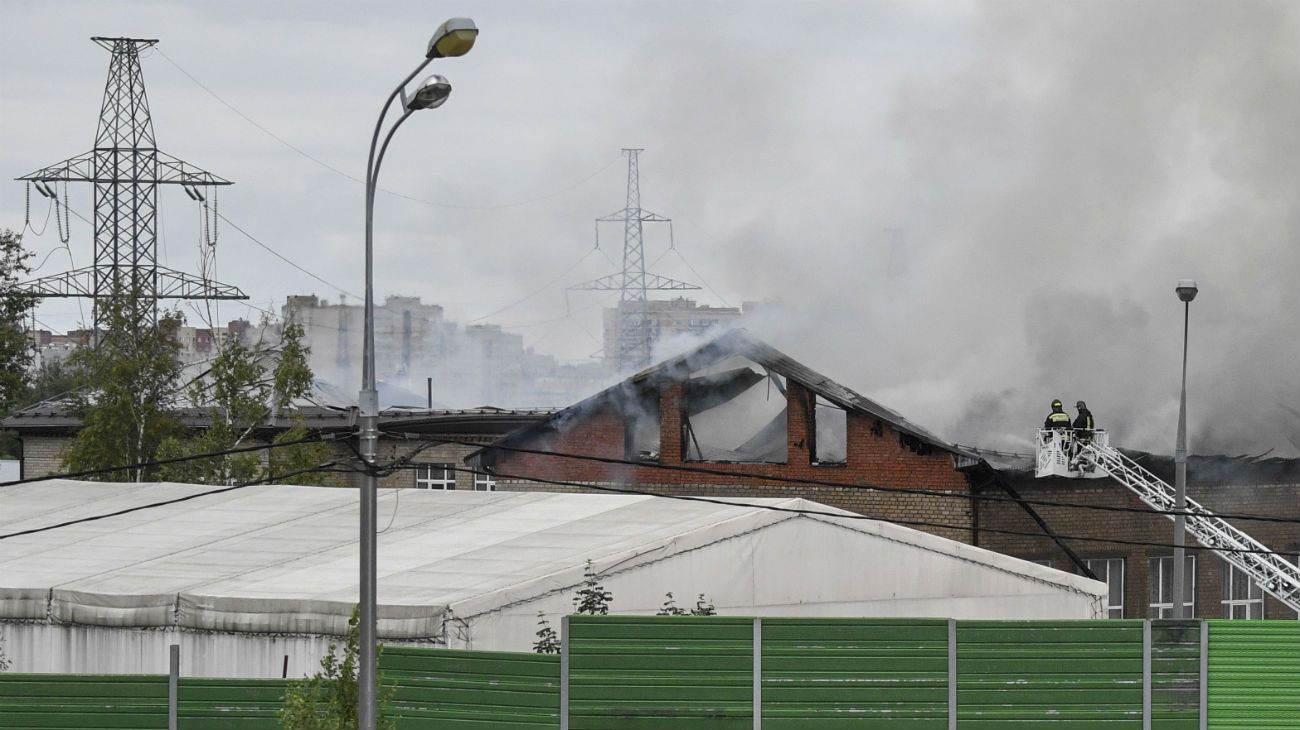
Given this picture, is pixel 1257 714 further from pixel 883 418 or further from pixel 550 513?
pixel 883 418

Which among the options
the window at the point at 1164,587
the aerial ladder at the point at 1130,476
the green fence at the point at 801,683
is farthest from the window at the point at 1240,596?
the green fence at the point at 801,683

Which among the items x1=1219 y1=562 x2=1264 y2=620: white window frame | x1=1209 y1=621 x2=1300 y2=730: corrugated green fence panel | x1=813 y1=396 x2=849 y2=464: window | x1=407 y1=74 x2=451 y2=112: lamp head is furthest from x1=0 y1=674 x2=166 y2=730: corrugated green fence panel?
x1=1219 y1=562 x2=1264 y2=620: white window frame

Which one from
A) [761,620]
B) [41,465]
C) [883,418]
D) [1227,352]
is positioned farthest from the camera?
[41,465]

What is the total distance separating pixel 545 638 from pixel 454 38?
8.59 meters

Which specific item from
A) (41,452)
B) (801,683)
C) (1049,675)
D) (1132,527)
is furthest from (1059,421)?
(41,452)

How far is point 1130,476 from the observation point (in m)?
33.2

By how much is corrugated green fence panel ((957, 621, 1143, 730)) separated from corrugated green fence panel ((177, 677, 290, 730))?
7.21m

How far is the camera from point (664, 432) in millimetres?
34156

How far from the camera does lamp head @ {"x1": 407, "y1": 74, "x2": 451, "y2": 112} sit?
13.1 metres

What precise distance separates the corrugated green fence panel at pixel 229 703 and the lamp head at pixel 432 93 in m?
7.25

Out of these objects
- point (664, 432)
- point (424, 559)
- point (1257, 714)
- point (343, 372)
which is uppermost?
point (343, 372)

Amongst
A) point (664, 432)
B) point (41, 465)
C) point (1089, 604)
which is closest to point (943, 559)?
point (1089, 604)

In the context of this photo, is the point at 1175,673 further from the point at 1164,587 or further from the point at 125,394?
the point at 125,394

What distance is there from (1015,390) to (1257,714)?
810 inches
